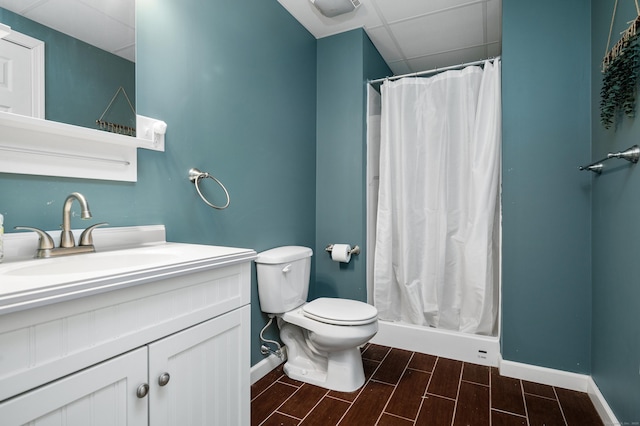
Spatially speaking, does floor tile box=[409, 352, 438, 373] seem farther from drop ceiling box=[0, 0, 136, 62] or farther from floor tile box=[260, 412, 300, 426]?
drop ceiling box=[0, 0, 136, 62]

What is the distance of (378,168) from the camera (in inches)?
104

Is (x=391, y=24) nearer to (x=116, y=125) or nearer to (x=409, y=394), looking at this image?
(x=116, y=125)

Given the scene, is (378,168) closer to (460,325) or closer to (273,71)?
(273,71)

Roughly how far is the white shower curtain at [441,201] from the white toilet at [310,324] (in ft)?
2.13

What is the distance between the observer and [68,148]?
3.49 ft

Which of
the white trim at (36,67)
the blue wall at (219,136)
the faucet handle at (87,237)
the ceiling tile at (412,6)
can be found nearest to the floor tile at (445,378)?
the blue wall at (219,136)

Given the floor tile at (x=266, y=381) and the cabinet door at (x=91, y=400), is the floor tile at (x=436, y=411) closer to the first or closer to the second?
the floor tile at (x=266, y=381)

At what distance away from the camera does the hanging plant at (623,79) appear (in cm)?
118

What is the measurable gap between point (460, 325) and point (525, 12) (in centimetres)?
195

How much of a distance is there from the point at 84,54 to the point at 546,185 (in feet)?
7.35

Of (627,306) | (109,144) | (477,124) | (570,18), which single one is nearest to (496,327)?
(627,306)

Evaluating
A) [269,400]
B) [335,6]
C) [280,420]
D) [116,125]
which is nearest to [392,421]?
[280,420]

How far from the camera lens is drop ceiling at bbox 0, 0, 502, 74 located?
1.12 metres

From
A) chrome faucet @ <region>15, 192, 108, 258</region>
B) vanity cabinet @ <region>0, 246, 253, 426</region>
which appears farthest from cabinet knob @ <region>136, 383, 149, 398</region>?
chrome faucet @ <region>15, 192, 108, 258</region>
